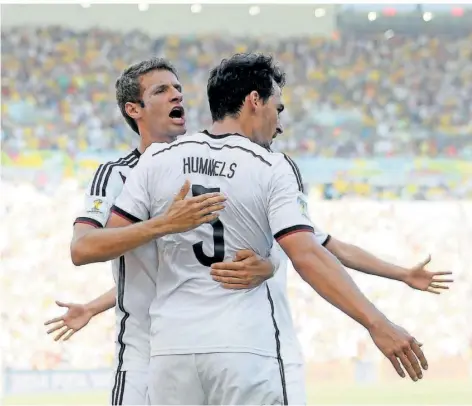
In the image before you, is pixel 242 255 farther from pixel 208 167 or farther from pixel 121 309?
pixel 121 309

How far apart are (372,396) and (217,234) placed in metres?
9.86

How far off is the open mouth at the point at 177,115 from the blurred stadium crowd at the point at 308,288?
9278mm

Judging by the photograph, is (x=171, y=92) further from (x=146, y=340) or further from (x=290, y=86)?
(x=290, y=86)

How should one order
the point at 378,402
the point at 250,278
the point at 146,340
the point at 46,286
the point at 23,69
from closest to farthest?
the point at 250,278 → the point at 146,340 → the point at 378,402 → the point at 46,286 → the point at 23,69

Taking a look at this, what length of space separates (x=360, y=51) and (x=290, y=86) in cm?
134

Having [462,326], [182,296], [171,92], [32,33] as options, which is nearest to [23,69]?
[32,33]

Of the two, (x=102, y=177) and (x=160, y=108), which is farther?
(x=160, y=108)

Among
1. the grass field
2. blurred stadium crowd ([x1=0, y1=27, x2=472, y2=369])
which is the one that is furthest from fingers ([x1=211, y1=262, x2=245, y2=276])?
blurred stadium crowd ([x1=0, y1=27, x2=472, y2=369])

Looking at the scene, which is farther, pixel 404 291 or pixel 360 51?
pixel 360 51

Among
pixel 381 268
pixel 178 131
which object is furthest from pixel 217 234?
pixel 381 268

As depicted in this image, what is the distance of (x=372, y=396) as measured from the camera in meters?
11.9

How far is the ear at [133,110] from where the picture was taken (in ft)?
11.4

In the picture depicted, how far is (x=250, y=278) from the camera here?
2.49 m

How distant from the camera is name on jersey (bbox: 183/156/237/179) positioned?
252cm
